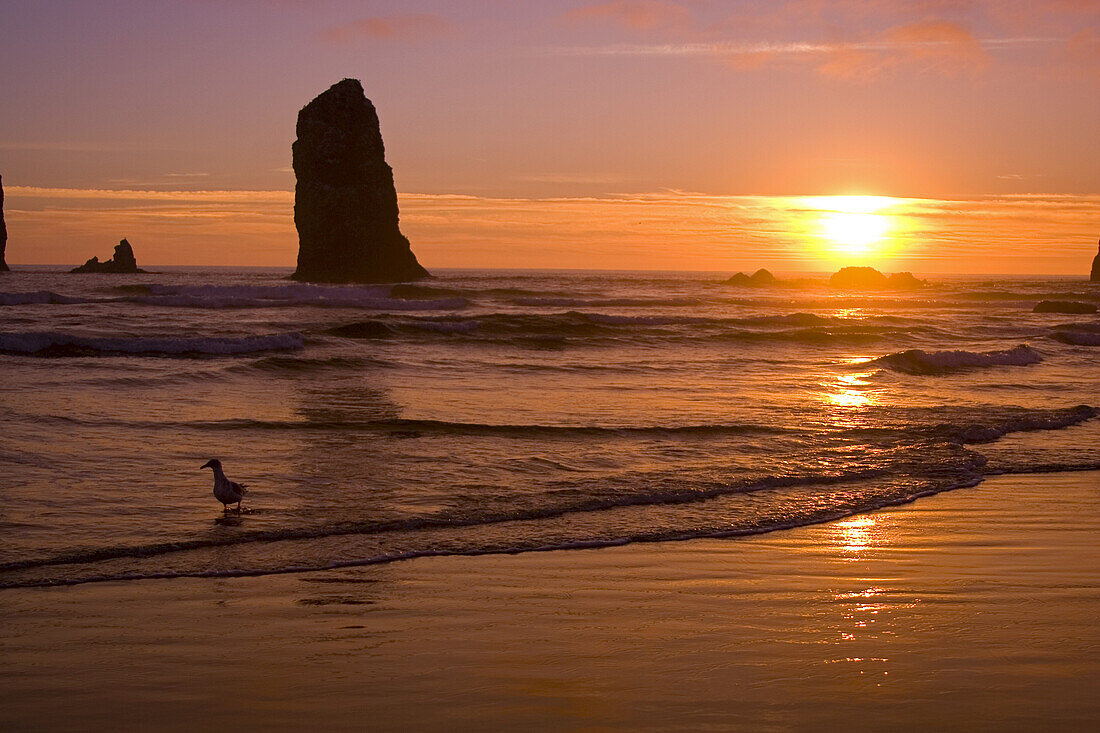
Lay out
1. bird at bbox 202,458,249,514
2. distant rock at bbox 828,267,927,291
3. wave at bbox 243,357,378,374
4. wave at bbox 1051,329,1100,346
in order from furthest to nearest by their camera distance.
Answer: distant rock at bbox 828,267,927,291, wave at bbox 1051,329,1100,346, wave at bbox 243,357,378,374, bird at bbox 202,458,249,514

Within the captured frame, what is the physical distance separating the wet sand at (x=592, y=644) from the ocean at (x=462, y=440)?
→ 2.65ft

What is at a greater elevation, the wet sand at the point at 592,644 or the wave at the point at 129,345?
the wave at the point at 129,345

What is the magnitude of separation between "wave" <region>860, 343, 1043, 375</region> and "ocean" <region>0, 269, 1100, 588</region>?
0.31 ft

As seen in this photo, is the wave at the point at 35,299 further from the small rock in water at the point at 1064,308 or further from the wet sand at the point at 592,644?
the small rock in water at the point at 1064,308

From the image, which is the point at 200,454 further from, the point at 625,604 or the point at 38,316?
the point at 38,316

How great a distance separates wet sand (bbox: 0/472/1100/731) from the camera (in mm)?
4301

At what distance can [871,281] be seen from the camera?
8200cm

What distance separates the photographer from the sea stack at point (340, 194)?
77.1 m

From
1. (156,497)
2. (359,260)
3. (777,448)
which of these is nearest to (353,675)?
(156,497)

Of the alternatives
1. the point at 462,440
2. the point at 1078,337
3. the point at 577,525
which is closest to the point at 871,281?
the point at 1078,337

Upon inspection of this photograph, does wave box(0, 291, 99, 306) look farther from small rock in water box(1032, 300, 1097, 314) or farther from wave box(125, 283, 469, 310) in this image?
small rock in water box(1032, 300, 1097, 314)

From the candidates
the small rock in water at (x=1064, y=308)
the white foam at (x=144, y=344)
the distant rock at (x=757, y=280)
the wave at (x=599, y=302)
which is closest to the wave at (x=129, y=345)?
the white foam at (x=144, y=344)

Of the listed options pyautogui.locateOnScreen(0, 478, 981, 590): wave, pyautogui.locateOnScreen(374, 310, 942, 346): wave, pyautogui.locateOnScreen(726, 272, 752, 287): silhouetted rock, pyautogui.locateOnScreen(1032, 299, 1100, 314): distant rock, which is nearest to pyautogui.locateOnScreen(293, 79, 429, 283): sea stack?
pyautogui.locateOnScreen(726, 272, 752, 287): silhouetted rock

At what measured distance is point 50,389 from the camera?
15.2m
